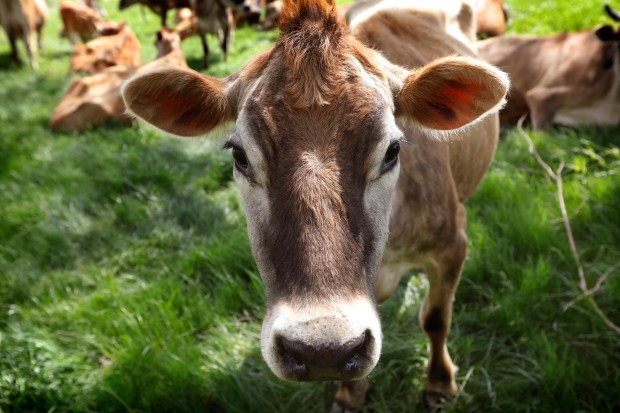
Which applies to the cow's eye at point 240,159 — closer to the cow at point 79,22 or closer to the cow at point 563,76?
the cow at point 563,76

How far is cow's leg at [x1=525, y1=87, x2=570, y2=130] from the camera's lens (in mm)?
5512

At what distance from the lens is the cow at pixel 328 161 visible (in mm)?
1510

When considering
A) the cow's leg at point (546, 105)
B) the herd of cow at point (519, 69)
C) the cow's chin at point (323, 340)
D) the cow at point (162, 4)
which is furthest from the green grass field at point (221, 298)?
the cow at point (162, 4)

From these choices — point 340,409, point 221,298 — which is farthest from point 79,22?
point 340,409

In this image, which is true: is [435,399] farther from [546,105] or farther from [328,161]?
[546,105]

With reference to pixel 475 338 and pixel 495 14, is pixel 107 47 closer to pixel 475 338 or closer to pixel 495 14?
pixel 495 14

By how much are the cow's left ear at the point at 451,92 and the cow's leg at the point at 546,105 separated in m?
3.77

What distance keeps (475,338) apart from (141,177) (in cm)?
329

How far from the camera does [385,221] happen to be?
1.90m

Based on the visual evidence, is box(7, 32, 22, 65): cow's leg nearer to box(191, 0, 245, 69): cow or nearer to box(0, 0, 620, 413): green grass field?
box(191, 0, 245, 69): cow

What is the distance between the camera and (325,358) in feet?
4.67

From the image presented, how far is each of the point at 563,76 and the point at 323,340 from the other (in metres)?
5.40

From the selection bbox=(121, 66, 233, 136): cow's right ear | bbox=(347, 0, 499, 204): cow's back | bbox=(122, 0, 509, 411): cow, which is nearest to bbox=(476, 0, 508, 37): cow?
bbox=(347, 0, 499, 204): cow's back

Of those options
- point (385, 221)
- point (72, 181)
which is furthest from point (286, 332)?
point (72, 181)
